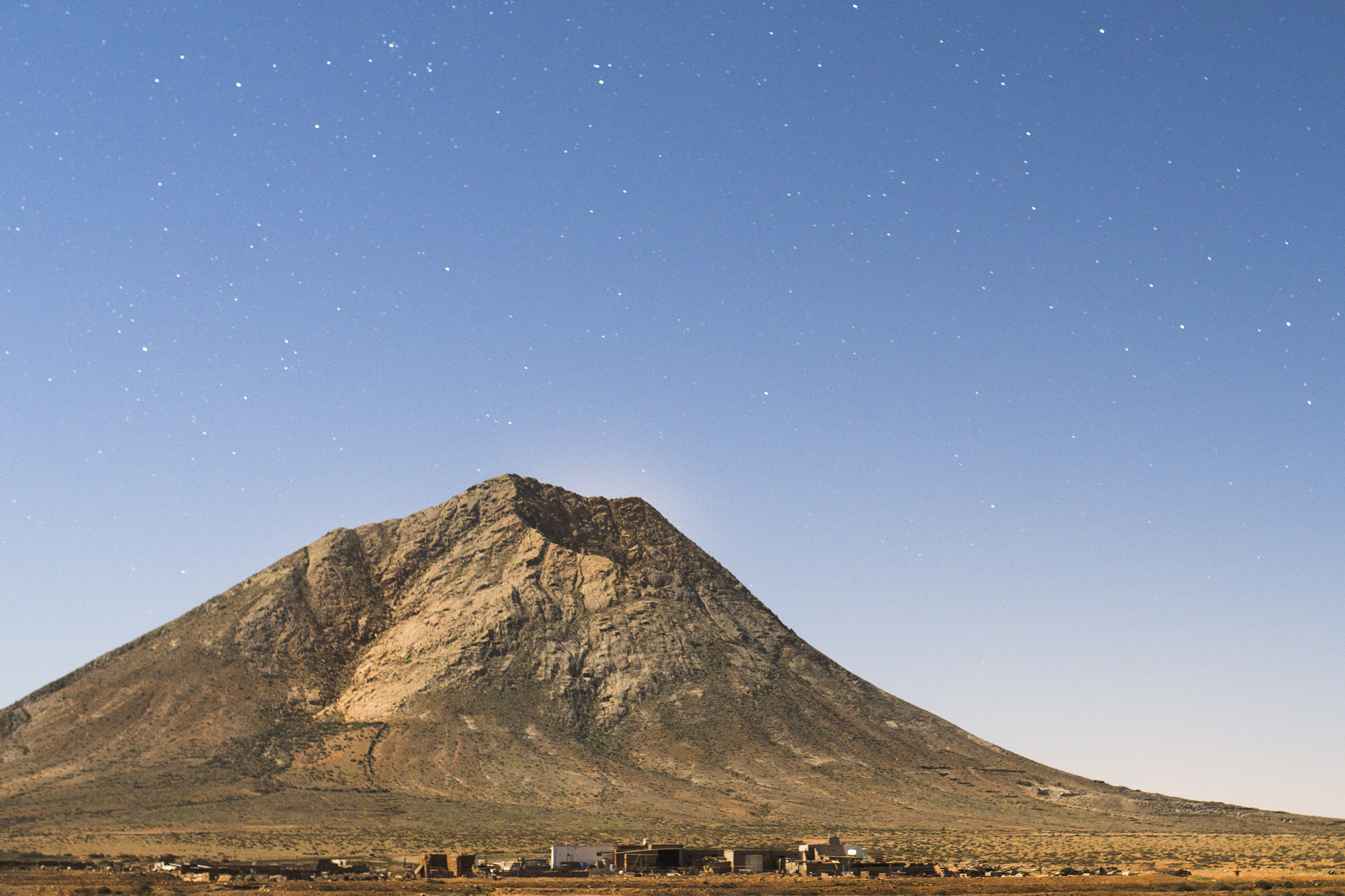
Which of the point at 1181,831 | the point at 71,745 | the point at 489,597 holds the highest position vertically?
the point at 489,597

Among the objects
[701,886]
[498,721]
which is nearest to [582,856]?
[701,886]

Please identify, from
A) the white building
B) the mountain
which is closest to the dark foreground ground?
the white building

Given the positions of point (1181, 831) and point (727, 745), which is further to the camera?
point (727, 745)

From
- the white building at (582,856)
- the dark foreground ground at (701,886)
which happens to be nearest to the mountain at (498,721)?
the white building at (582,856)

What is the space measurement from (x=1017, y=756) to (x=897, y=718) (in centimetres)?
1516

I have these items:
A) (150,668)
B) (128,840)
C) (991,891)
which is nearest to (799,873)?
(991,891)

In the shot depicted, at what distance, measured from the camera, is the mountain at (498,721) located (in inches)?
4264

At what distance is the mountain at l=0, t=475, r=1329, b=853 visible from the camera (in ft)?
355

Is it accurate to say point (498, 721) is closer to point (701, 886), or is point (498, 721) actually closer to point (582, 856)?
point (582, 856)

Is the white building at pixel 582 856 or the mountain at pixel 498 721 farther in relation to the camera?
the mountain at pixel 498 721

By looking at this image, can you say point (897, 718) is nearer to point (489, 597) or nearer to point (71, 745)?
point (489, 597)

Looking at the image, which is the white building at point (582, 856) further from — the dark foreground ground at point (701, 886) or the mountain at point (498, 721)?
the mountain at point (498, 721)

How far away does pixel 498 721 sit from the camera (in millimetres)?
132375

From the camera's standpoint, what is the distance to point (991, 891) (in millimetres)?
50969
